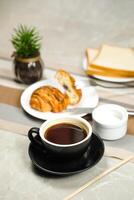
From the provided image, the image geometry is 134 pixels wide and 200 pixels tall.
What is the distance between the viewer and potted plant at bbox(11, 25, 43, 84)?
110 cm

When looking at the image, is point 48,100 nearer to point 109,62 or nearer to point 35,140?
point 35,140

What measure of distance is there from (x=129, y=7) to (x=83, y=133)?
2.65ft

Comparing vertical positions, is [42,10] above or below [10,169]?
above

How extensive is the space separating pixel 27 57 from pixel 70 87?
0.50ft

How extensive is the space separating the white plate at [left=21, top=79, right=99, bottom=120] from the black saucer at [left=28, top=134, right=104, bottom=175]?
0.15 meters

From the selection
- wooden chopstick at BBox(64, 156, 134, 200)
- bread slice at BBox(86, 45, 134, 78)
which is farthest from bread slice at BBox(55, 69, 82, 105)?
wooden chopstick at BBox(64, 156, 134, 200)

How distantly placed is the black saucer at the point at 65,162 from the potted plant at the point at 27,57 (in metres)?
0.32

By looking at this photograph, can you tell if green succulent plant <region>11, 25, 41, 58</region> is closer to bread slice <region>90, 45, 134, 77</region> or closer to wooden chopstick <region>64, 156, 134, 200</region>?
bread slice <region>90, 45, 134, 77</region>

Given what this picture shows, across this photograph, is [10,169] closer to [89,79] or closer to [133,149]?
[133,149]

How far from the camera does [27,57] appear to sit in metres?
1.12

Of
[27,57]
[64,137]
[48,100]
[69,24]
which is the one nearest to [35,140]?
[64,137]

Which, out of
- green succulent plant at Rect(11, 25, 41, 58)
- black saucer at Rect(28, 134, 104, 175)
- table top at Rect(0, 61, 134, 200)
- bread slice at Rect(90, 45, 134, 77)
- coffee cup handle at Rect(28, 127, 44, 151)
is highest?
green succulent plant at Rect(11, 25, 41, 58)

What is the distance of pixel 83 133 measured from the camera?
851 millimetres

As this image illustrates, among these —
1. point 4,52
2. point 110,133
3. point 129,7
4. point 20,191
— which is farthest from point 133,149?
point 129,7
